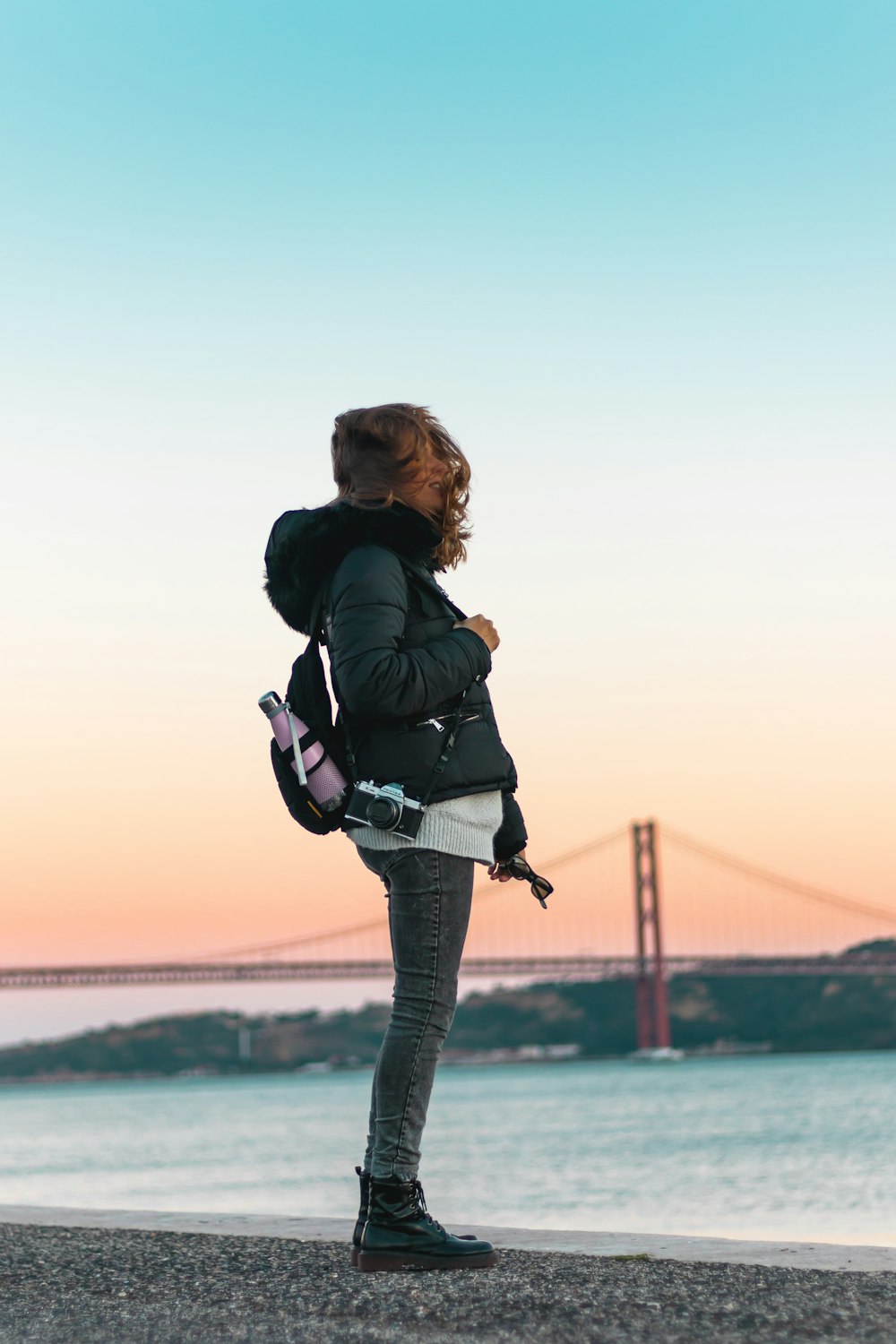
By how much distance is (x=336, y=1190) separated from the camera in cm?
1945

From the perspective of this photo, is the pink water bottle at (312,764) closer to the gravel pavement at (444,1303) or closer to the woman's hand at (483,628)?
the woman's hand at (483,628)

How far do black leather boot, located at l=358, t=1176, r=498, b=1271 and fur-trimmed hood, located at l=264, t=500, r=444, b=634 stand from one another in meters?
0.94

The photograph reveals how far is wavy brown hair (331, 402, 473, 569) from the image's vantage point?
2.47 m

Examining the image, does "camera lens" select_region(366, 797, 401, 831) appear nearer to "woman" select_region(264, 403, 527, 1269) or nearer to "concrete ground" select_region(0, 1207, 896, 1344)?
"woman" select_region(264, 403, 527, 1269)

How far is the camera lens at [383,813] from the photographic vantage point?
91.0 inches

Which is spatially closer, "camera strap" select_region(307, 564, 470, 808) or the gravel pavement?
the gravel pavement

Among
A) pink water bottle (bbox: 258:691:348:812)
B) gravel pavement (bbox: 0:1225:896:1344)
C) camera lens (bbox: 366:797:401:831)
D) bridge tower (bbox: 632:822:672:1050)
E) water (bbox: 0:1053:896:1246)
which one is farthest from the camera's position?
bridge tower (bbox: 632:822:672:1050)

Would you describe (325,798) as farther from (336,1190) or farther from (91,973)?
(91,973)

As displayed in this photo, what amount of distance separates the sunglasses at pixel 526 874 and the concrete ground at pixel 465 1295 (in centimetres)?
60

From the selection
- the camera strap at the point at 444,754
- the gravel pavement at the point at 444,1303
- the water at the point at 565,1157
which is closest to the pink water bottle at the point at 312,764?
the camera strap at the point at 444,754

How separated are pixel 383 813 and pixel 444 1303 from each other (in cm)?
71

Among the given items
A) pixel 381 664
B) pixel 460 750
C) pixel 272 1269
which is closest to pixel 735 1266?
pixel 272 1269

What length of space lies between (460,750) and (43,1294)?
3.60 feet

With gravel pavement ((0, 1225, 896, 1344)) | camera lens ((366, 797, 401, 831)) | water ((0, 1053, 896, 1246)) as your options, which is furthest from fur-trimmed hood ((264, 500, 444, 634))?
water ((0, 1053, 896, 1246))
